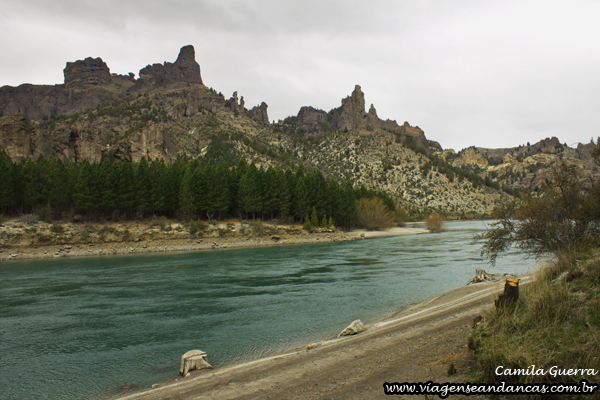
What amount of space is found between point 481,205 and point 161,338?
168 meters

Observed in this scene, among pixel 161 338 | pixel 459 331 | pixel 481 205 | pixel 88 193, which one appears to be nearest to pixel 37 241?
pixel 88 193

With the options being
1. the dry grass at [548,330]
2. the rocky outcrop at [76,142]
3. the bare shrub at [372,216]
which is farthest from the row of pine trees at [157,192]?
the dry grass at [548,330]

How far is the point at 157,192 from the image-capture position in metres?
70.1

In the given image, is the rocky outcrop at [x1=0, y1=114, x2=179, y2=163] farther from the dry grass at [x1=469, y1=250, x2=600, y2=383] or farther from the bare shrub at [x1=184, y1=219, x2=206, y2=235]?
the dry grass at [x1=469, y1=250, x2=600, y2=383]

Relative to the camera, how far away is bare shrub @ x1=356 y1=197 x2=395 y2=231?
313ft

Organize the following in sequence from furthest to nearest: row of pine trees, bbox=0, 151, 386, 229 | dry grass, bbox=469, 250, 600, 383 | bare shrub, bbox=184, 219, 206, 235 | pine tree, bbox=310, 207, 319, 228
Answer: pine tree, bbox=310, 207, 319, 228 → bare shrub, bbox=184, 219, 206, 235 → row of pine trees, bbox=0, 151, 386, 229 → dry grass, bbox=469, 250, 600, 383

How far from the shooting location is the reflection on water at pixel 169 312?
1192cm

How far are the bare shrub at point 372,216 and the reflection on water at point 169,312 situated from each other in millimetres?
58561

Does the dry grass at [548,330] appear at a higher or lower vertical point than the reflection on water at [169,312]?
higher

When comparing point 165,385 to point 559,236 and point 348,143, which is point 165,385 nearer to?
point 559,236

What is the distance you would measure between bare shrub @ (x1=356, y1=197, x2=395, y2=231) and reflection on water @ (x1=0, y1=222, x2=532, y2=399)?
58.6m

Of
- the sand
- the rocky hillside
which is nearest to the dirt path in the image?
the sand

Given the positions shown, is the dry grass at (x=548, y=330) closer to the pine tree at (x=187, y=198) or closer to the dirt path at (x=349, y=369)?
the dirt path at (x=349, y=369)

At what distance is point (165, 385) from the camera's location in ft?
31.7
